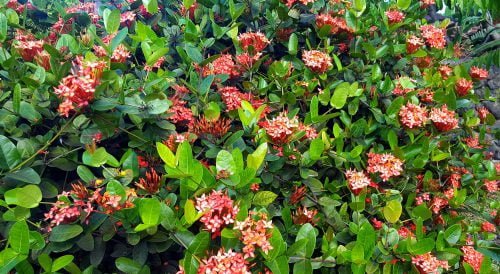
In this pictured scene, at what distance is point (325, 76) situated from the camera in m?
2.04

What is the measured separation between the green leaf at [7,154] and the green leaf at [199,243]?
2.12ft

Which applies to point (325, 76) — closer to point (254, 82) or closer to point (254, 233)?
point (254, 82)

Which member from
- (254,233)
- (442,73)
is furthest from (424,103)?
(254,233)

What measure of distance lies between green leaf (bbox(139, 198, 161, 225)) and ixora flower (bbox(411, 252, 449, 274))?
0.95 meters

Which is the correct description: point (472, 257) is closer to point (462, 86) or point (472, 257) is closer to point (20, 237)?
point (462, 86)

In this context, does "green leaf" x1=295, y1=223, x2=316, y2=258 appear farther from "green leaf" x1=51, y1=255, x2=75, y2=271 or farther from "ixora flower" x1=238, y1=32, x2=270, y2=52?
"ixora flower" x1=238, y1=32, x2=270, y2=52

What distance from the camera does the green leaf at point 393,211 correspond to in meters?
1.71

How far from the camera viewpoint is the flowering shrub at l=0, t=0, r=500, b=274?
4.11 ft

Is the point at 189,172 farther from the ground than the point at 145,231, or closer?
farther from the ground

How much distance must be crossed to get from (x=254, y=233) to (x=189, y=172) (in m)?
0.27

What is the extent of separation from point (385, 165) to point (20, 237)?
4.63 ft

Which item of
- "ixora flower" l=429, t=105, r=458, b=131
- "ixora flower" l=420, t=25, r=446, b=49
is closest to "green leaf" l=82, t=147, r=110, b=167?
"ixora flower" l=429, t=105, r=458, b=131

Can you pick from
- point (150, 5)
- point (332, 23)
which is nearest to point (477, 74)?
point (332, 23)

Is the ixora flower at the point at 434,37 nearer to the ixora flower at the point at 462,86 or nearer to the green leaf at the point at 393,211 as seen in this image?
the ixora flower at the point at 462,86
